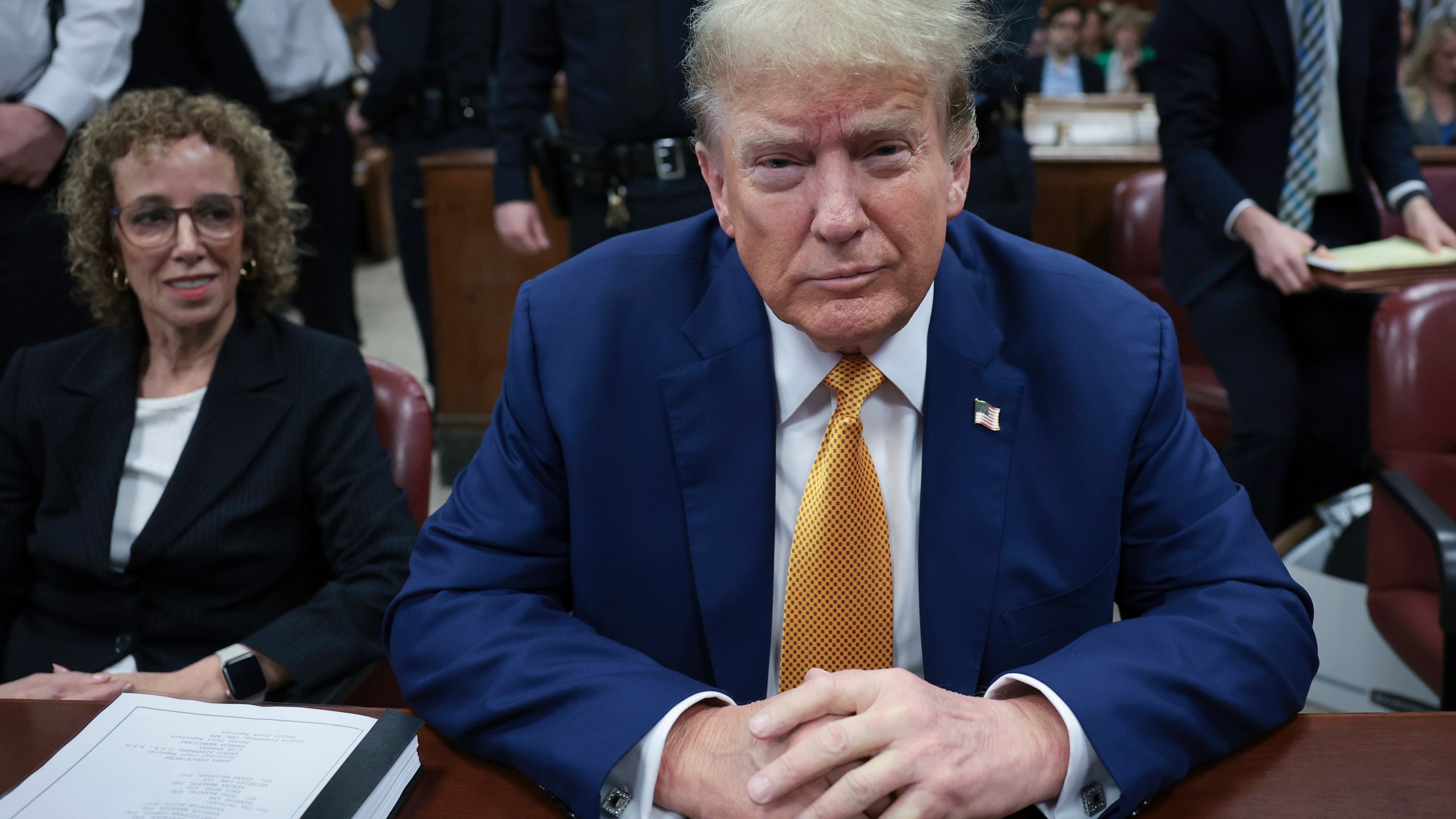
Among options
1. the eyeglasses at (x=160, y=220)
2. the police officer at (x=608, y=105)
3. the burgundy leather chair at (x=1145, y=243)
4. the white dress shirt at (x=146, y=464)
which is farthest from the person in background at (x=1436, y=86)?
the white dress shirt at (x=146, y=464)

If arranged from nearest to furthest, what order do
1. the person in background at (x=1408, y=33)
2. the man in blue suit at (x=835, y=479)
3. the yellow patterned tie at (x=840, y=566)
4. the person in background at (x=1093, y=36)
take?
the man in blue suit at (x=835, y=479)
the yellow patterned tie at (x=840, y=566)
the person in background at (x=1408, y=33)
the person in background at (x=1093, y=36)

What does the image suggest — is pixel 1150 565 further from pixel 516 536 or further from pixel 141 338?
pixel 141 338

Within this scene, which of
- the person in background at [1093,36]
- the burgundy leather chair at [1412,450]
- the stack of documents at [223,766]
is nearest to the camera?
the stack of documents at [223,766]

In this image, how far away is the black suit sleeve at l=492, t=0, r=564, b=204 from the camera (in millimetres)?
2898

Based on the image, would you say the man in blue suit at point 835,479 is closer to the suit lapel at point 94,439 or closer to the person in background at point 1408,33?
the suit lapel at point 94,439

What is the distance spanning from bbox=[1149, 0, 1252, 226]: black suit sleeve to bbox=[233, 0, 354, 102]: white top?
2.28 metres

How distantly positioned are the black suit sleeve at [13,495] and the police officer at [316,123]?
56.4 inches

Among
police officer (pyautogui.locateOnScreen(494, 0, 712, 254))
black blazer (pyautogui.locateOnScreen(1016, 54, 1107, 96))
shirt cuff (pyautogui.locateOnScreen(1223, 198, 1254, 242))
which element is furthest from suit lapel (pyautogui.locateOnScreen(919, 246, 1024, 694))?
black blazer (pyautogui.locateOnScreen(1016, 54, 1107, 96))

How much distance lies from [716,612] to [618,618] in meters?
0.12

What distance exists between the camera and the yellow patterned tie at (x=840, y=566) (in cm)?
123

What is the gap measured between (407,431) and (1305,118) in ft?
6.72

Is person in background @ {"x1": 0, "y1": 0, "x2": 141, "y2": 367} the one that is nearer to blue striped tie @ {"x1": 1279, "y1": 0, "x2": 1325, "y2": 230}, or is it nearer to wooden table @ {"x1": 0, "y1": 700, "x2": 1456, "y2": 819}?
wooden table @ {"x1": 0, "y1": 700, "x2": 1456, "y2": 819}

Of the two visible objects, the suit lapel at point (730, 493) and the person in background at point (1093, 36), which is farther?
the person in background at point (1093, 36)

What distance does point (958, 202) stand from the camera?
1301 mm
